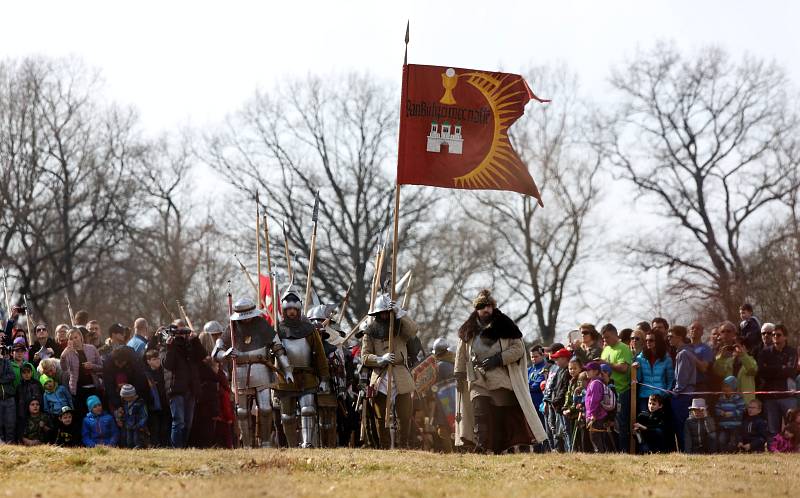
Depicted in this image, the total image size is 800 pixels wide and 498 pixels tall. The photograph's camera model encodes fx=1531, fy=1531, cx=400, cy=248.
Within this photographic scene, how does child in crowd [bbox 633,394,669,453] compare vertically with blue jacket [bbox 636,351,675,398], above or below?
below

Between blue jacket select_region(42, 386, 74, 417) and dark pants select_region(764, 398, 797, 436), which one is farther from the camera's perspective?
blue jacket select_region(42, 386, 74, 417)

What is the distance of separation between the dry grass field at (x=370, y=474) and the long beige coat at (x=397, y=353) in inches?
98.7

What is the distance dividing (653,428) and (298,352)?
4187 millimetres

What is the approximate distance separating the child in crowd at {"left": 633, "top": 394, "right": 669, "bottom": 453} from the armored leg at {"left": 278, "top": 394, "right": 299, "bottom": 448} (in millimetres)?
3920

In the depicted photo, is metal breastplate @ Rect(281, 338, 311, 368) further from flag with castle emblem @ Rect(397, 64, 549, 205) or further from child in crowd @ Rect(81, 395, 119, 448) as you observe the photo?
child in crowd @ Rect(81, 395, 119, 448)

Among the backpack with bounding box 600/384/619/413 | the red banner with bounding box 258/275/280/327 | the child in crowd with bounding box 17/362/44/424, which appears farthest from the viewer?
the red banner with bounding box 258/275/280/327

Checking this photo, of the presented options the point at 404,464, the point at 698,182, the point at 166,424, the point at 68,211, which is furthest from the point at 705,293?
the point at 404,464

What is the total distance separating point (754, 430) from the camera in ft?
58.1

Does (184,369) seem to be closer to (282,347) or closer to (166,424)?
(166,424)

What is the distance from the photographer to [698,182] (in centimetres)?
4422

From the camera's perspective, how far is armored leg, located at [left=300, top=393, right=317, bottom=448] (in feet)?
56.0

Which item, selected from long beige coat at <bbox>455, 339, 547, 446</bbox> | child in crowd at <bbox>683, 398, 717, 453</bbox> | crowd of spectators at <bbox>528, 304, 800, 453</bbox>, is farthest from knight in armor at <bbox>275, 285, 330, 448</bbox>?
child in crowd at <bbox>683, 398, 717, 453</bbox>

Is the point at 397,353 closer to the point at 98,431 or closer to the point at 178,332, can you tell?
the point at 178,332

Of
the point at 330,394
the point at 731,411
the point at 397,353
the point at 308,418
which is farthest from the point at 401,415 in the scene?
the point at 731,411
